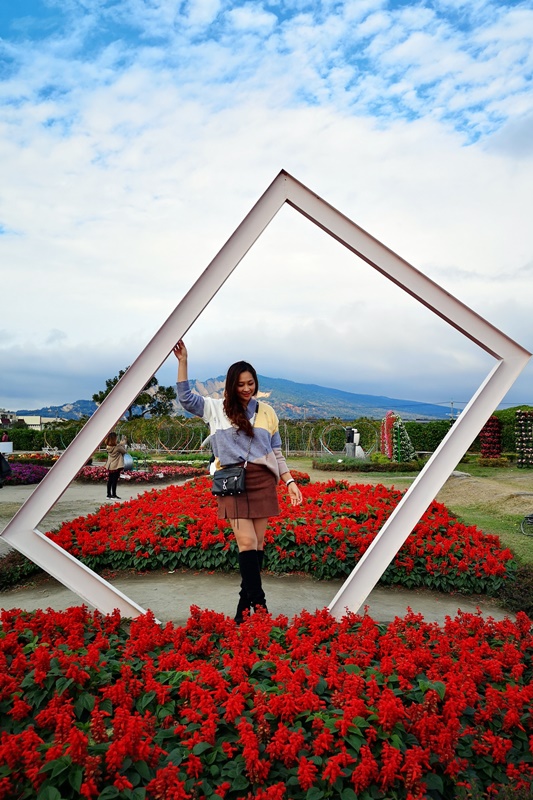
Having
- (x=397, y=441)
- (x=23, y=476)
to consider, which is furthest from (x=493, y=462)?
(x=23, y=476)

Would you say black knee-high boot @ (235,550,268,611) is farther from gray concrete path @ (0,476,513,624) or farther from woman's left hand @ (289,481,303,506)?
gray concrete path @ (0,476,513,624)

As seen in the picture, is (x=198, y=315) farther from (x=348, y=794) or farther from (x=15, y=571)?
(x=15, y=571)

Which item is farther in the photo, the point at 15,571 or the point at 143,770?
the point at 15,571

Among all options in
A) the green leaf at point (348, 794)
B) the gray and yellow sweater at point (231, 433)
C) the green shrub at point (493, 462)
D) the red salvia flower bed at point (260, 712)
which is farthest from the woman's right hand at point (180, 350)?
the green shrub at point (493, 462)

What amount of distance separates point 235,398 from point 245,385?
9cm

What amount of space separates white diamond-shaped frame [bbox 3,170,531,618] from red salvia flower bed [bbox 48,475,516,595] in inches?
54.6

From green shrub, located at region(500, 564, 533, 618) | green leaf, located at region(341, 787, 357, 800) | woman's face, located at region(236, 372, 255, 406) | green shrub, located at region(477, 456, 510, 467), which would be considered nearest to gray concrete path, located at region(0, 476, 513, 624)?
green shrub, located at region(500, 564, 533, 618)

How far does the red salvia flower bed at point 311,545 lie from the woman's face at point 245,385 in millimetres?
2189

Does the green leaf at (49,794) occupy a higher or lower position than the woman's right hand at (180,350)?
lower

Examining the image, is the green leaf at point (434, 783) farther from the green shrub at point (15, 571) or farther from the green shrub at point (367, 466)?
the green shrub at point (367, 466)

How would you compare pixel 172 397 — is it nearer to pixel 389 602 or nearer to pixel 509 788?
pixel 389 602

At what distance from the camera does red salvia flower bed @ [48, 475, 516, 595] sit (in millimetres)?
4996

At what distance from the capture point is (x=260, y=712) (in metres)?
2.30

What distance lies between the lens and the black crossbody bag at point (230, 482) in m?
3.45
